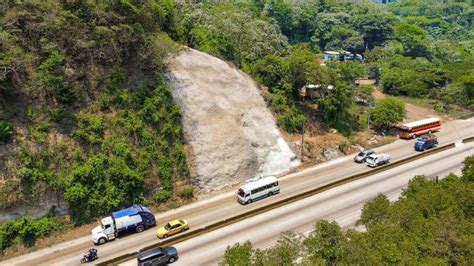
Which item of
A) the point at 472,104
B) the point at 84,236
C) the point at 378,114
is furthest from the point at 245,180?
the point at 472,104

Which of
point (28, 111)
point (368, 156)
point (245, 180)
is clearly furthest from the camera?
point (368, 156)

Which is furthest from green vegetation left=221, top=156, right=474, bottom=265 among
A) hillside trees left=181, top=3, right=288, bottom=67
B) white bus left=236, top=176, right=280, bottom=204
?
hillside trees left=181, top=3, right=288, bottom=67

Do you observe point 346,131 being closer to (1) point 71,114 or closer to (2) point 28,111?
(1) point 71,114

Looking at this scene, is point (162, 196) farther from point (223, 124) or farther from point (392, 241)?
point (392, 241)

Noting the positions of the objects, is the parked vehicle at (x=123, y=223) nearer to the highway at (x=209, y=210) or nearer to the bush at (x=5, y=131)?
the highway at (x=209, y=210)

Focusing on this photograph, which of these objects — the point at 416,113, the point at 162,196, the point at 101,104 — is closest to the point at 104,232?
the point at 162,196

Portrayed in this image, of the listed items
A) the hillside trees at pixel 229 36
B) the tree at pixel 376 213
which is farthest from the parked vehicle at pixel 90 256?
the hillside trees at pixel 229 36
